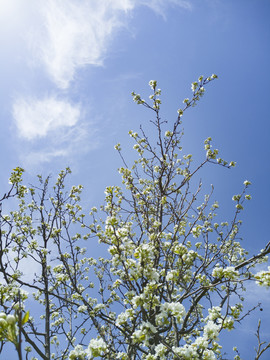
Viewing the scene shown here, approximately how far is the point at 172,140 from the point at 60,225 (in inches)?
152

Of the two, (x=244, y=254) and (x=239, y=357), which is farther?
(x=244, y=254)

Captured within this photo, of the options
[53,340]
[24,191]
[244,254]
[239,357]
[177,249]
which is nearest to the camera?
[177,249]

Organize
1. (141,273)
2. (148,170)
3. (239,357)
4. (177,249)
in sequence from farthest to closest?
1. (148,170)
2. (239,357)
3. (177,249)
4. (141,273)

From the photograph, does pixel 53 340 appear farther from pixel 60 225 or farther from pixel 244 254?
pixel 244 254

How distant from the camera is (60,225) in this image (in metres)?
7.11

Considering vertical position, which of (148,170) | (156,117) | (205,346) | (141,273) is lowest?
(205,346)

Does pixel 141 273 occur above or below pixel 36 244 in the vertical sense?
below

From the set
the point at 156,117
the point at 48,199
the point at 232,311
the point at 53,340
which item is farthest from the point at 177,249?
the point at 53,340

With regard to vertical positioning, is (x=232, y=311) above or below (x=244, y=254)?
below

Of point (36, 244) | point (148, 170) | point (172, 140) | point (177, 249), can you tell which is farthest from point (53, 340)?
point (172, 140)

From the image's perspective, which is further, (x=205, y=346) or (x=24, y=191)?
(x=24, y=191)

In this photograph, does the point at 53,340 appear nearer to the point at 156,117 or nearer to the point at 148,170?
the point at 148,170

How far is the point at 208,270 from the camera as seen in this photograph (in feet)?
18.4

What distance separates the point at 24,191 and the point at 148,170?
3436mm
